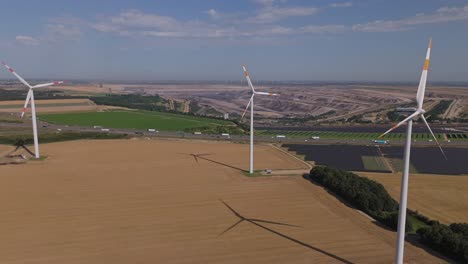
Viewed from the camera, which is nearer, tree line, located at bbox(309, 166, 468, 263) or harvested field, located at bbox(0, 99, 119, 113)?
tree line, located at bbox(309, 166, 468, 263)

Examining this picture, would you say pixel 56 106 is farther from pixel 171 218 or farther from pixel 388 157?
pixel 388 157

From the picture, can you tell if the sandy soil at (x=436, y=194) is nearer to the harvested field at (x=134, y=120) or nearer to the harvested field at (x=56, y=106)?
the harvested field at (x=134, y=120)

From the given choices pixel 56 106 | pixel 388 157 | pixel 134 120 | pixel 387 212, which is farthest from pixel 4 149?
pixel 56 106

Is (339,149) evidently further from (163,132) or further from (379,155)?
(163,132)

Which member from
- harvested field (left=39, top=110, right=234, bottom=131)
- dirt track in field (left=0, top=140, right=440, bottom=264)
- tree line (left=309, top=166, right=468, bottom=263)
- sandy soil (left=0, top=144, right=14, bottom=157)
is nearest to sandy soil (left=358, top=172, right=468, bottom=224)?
tree line (left=309, top=166, right=468, bottom=263)

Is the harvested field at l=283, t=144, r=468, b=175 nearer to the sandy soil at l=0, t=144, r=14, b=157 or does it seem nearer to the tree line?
the tree line

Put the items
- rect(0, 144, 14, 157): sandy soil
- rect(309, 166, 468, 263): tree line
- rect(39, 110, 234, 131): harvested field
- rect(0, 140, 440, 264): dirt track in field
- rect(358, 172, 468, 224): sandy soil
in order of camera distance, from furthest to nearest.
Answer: rect(39, 110, 234, 131): harvested field, rect(0, 144, 14, 157): sandy soil, rect(358, 172, 468, 224): sandy soil, rect(0, 140, 440, 264): dirt track in field, rect(309, 166, 468, 263): tree line

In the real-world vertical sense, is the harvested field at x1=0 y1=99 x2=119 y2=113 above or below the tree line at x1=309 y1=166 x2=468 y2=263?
above
